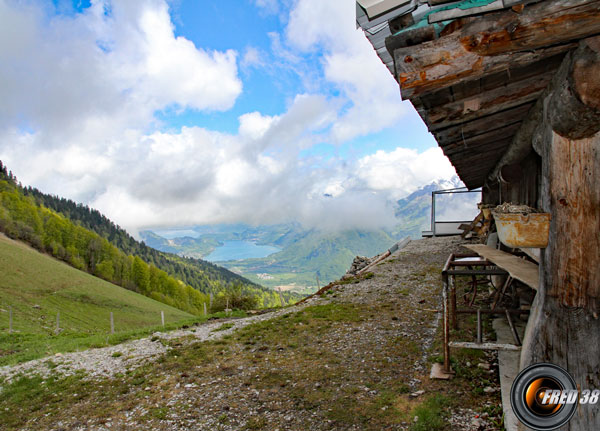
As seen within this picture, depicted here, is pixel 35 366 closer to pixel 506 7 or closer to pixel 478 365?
pixel 478 365

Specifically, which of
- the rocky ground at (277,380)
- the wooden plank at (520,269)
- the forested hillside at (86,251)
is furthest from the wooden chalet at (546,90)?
the forested hillside at (86,251)

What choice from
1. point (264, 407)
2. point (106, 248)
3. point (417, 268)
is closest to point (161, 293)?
point (106, 248)

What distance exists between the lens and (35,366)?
11.3 m

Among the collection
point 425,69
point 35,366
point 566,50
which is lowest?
point 35,366

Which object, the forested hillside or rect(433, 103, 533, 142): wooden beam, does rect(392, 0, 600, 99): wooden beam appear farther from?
the forested hillside

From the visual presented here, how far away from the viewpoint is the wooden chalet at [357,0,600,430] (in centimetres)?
268

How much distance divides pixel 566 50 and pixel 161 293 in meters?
109

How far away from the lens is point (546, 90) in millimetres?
4102

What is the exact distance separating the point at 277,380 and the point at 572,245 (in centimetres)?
632

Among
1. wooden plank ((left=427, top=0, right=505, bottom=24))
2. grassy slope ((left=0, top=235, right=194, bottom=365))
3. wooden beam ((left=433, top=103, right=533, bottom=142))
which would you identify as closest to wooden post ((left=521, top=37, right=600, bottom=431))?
wooden plank ((left=427, top=0, right=505, bottom=24))

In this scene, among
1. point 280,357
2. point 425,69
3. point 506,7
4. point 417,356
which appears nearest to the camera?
point 506,7

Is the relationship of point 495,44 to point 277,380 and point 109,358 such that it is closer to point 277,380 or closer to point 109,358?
point 277,380

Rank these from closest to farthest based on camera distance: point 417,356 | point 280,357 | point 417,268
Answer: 1. point 417,356
2. point 280,357
3. point 417,268

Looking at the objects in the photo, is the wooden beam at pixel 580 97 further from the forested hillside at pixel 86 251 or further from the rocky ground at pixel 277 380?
the forested hillside at pixel 86 251
